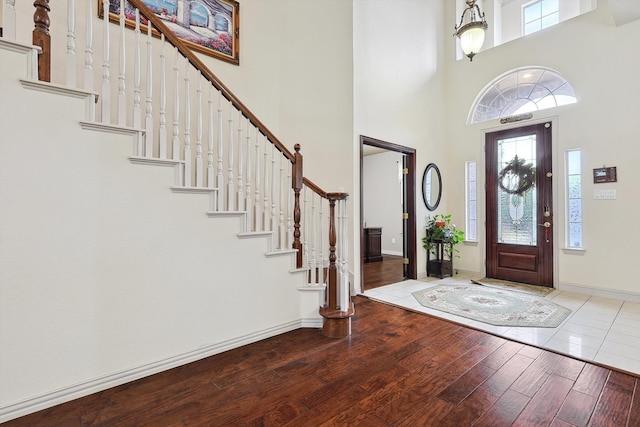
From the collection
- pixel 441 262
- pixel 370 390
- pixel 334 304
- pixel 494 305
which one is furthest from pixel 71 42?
pixel 441 262

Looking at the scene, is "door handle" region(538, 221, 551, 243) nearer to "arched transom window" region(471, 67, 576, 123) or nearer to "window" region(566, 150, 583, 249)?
"window" region(566, 150, 583, 249)

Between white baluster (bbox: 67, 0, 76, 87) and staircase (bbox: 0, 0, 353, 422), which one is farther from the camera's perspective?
white baluster (bbox: 67, 0, 76, 87)

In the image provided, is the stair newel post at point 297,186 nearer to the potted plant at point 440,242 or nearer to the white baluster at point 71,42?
the white baluster at point 71,42

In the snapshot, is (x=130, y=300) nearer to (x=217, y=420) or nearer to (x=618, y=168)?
(x=217, y=420)

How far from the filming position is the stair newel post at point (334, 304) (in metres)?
2.56

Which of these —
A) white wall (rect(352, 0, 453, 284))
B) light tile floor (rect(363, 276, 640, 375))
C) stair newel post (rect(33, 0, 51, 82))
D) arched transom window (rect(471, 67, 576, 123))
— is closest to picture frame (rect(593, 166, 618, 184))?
arched transom window (rect(471, 67, 576, 123))

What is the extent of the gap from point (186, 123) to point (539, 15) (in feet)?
19.1

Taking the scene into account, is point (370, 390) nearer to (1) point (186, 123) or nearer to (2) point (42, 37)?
(1) point (186, 123)

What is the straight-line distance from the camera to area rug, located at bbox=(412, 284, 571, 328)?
2.96 metres

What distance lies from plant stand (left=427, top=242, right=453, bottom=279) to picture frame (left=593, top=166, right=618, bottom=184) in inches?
80.3

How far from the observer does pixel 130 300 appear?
6.31 ft

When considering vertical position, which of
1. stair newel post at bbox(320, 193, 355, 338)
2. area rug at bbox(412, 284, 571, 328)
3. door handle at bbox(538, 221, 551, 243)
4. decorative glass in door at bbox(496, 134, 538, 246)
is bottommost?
area rug at bbox(412, 284, 571, 328)

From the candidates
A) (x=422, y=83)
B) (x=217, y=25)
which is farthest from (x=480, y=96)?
(x=217, y=25)

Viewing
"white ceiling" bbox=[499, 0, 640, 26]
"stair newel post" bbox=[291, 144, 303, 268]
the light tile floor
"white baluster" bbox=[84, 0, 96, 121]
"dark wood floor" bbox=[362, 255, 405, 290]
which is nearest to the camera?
"white baluster" bbox=[84, 0, 96, 121]
